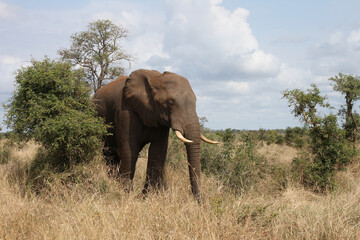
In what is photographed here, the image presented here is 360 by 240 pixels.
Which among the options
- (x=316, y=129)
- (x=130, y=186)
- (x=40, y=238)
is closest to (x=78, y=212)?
(x=40, y=238)

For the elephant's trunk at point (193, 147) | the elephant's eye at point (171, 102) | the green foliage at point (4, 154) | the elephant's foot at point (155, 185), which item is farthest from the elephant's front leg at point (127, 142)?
the green foliage at point (4, 154)

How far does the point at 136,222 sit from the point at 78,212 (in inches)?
44.7

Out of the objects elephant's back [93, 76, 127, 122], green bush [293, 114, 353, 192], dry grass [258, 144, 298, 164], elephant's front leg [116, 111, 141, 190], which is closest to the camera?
elephant's front leg [116, 111, 141, 190]

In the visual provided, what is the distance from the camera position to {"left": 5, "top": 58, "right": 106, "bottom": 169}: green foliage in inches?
297

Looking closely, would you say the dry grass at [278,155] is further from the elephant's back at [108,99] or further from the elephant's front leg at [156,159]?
the elephant's back at [108,99]

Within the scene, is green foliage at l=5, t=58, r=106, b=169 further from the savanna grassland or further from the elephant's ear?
the elephant's ear

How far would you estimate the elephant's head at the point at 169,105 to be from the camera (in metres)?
7.30

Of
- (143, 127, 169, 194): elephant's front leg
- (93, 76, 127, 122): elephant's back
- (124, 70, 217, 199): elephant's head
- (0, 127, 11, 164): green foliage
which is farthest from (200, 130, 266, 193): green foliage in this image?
(0, 127, 11, 164): green foliage

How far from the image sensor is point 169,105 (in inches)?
294

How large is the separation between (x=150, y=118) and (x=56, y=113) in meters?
2.12

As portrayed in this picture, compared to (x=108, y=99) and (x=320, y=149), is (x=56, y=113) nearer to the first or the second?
(x=108, y=99)

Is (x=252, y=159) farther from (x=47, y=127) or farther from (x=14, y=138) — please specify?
(x=14, y=138)

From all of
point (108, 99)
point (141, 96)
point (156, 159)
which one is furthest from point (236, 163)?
point (108, 99)

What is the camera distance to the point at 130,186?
786 cm
